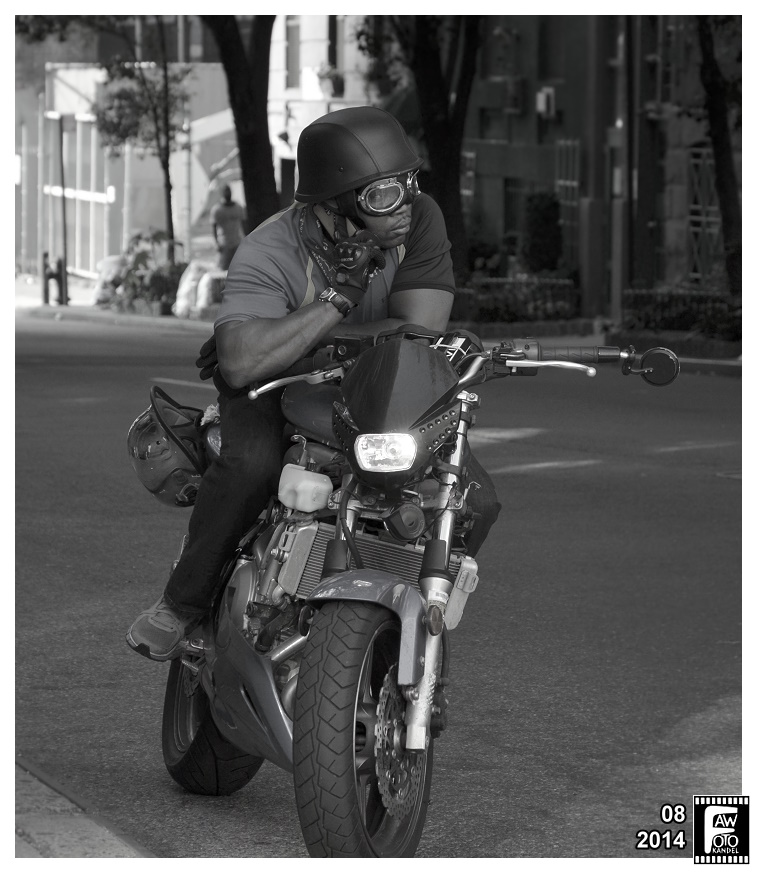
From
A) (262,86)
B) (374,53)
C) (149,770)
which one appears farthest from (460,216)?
(149,770)

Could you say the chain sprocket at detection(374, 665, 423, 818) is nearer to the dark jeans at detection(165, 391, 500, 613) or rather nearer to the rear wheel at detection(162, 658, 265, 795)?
the dark jeans at detection(165, 391, 500, 613)

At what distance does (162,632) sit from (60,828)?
1.99ft

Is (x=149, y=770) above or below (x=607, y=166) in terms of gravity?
below

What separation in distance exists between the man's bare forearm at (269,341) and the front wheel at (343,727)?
66 centimetres

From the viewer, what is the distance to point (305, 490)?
15.0 feet

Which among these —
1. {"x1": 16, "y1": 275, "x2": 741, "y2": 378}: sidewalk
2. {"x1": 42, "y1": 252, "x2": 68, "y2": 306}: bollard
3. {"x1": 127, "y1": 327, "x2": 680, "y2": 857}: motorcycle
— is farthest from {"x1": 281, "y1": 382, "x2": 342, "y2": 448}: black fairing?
{"x1": 42, "y1": 252, "x2": 68, "y2": 306}: bollard

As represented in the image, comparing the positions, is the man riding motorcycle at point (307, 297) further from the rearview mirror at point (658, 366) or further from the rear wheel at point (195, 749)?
the rearview mirror at point (658, 366)

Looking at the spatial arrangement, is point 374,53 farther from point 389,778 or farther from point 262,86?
point 389,778

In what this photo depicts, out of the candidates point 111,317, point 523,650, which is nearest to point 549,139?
point 111,317

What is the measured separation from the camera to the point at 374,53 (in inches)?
1239

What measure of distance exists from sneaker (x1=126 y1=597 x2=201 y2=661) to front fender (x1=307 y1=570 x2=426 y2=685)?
809mm

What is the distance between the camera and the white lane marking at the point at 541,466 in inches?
487

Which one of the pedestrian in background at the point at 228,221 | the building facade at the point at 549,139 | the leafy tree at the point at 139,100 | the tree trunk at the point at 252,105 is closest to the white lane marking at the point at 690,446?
the building facade at the point at 549,139
